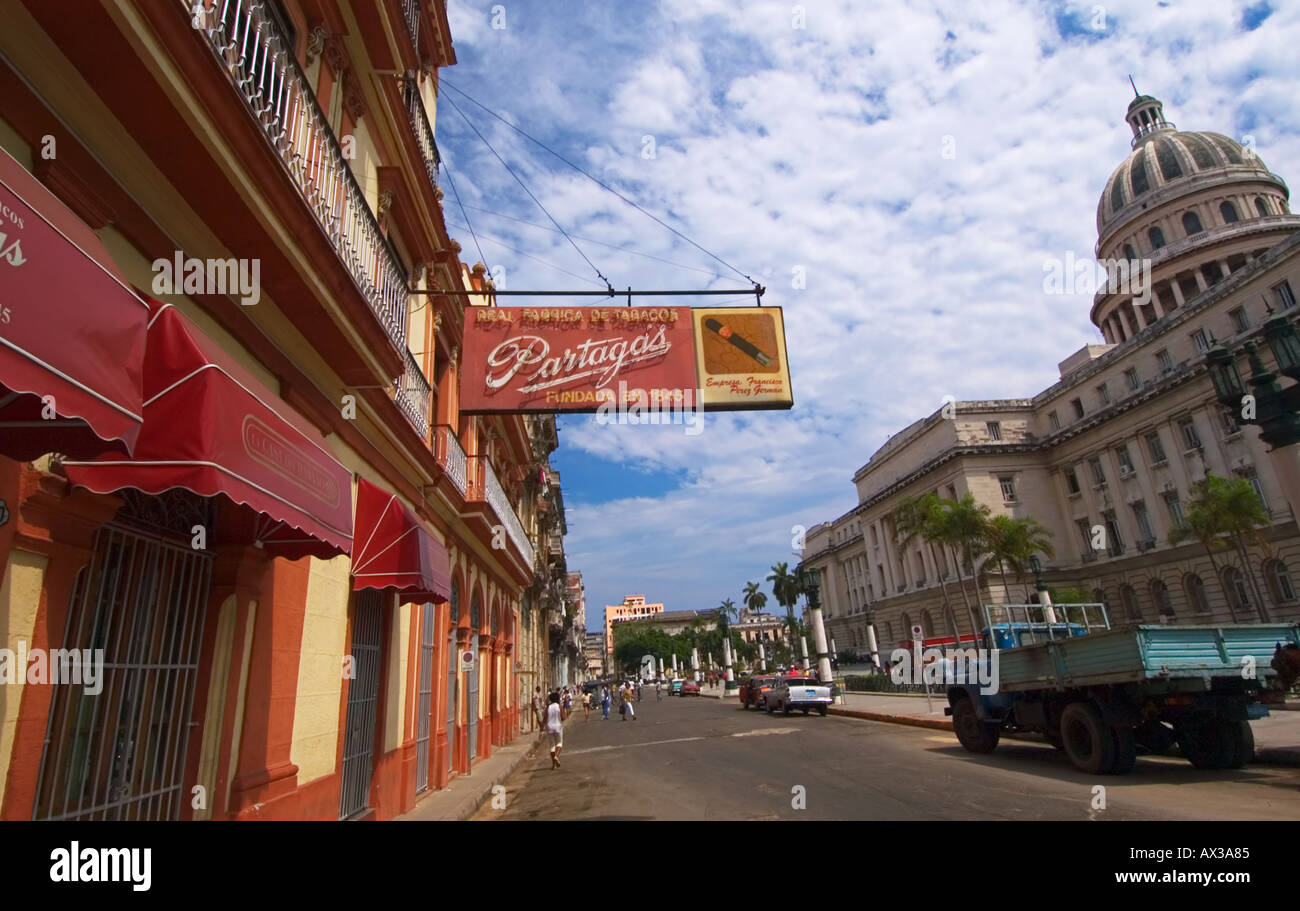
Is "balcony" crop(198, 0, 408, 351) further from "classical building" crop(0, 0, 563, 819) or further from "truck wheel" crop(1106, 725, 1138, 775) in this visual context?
"truck wheel" crop(1106, 725, 1138, 775)

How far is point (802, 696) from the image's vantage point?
2547 centimetres

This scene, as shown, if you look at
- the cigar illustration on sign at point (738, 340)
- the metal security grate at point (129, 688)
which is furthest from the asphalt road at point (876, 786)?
the metal security grate at point (129, 688)

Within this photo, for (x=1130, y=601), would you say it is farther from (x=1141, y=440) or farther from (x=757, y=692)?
(x=757, y=692)

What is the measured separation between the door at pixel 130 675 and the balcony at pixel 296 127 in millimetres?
Answer: 2594

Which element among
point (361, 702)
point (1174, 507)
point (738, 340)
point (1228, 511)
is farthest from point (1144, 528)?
point (361, 702)

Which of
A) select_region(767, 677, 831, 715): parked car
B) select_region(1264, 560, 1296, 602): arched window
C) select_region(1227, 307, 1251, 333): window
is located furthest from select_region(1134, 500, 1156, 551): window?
select_region(767, 677, 831, 715): parked car

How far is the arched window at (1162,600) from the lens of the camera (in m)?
44.0

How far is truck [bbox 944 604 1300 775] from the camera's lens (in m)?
8.98

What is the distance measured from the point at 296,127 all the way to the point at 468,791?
385 inches

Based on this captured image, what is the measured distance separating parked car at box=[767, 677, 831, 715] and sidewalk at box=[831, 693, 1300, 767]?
70cm

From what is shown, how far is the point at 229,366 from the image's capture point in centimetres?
412

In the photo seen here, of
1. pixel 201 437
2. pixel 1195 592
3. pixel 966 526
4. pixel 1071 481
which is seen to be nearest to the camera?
pixel 201 437

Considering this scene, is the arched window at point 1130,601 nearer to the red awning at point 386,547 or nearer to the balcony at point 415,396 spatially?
the balcony at point 415,396

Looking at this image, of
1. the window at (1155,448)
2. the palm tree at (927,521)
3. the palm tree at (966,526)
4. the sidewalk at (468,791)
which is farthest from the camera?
the window at (1155,448)
